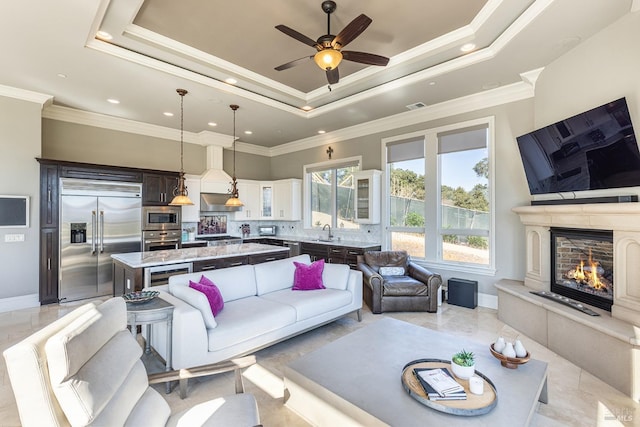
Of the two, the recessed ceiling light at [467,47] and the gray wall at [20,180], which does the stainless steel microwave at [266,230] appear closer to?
the gray wall at [20,180]

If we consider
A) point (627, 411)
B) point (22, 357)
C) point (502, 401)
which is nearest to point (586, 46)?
point (627, 411)

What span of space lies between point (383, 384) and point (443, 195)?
151 inches

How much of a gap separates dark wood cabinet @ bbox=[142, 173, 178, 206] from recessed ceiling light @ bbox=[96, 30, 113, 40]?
2784 millimetres

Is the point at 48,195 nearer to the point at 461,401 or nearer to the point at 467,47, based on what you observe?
the point at 461,401

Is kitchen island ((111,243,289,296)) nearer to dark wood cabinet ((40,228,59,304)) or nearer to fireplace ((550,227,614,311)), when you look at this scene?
dark wood cabinet ((40,228,59,304))

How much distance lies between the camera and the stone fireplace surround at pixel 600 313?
8.34ft

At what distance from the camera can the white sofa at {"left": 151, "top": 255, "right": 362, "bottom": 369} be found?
8.29 ft

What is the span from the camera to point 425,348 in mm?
2521

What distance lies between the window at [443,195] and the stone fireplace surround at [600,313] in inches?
39.2

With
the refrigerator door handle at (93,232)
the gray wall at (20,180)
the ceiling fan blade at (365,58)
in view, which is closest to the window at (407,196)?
the ceiling fan blade at (365,58)

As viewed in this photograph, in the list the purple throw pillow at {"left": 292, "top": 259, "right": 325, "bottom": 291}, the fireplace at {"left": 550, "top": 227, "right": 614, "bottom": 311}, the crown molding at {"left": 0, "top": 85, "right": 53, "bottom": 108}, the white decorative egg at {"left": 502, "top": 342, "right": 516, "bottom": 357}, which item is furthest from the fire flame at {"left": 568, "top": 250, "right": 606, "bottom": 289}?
the crown molding at {"left": 0, "top": 85, "right": 53, "bottom": 108}

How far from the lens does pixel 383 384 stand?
200 centimetres

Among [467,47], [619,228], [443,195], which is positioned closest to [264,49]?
[467,47]

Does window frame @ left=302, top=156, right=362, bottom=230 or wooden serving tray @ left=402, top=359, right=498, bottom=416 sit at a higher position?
window frame @ left=302, top=156, right=362, bottom=230
